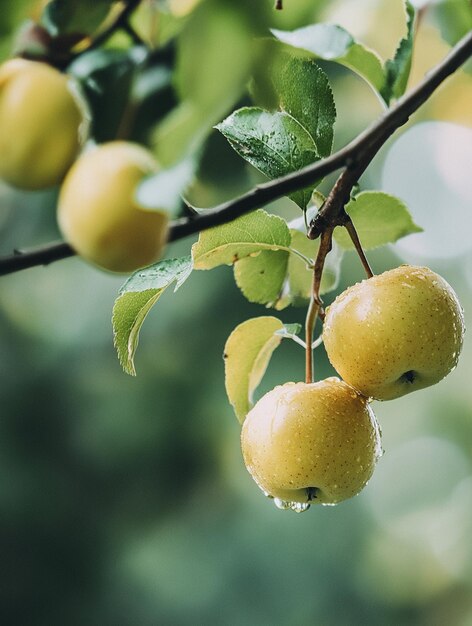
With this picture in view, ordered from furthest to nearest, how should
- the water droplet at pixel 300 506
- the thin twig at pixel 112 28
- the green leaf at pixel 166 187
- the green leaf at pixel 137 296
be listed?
1. the water droplet at pixel 300 506
2. the green leaf at pixel 137 296
3. the thin twig at pixel 112 28
4. the green leaf at pixel 166 187

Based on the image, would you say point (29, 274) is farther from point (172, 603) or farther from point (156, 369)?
point (172, 603)

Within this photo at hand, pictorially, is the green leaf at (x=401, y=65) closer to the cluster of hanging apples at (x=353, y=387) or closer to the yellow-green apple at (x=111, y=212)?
the cluster of hanging apples at (x=353, y=387)

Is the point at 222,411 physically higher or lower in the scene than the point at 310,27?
lower

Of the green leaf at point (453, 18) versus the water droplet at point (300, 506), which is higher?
the green leaf at point (453, 18)

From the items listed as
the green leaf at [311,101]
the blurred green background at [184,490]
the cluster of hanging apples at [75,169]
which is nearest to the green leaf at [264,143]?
the green leaf at [311,101]

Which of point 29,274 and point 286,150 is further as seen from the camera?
point 29,274

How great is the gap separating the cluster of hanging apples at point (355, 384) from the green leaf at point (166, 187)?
304 mm

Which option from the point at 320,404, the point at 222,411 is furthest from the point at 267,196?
the point at 222,411

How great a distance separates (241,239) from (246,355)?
133 millimetres

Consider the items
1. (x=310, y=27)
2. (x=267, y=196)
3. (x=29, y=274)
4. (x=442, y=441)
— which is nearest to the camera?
(x=267, y=196)

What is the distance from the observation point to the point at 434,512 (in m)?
4.07

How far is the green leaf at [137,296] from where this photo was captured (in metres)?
0.53

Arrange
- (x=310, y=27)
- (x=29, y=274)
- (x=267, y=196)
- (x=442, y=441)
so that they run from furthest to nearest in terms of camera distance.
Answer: (x=442, y=441) < (x=29, y=274) < (x=310, y=27) < (x=267, y=196)

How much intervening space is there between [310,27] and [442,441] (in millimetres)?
3690
